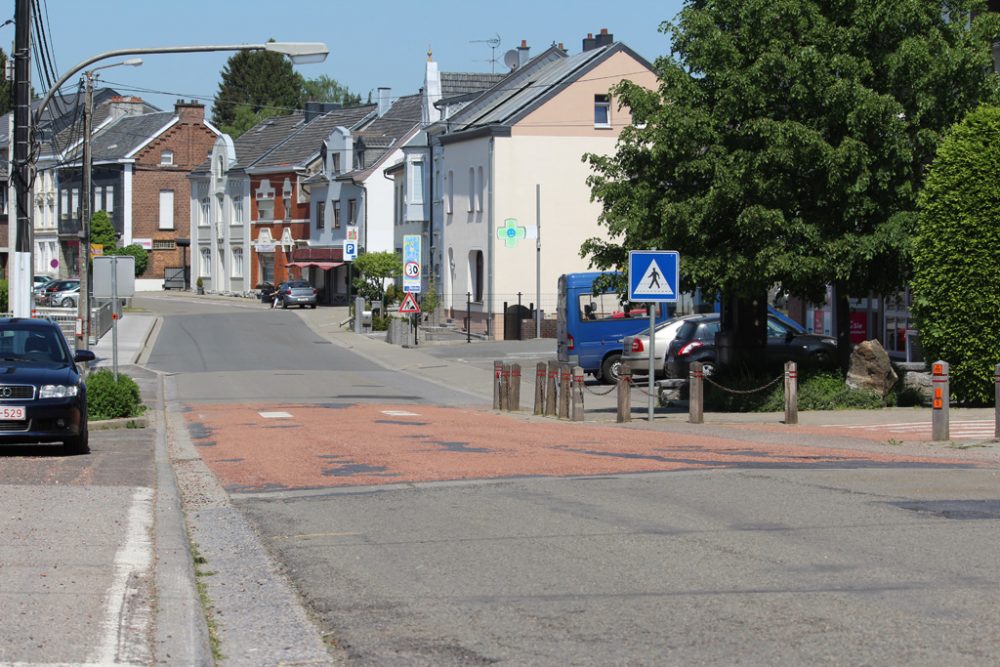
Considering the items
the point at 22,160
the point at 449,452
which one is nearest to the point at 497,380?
the point at 22,160

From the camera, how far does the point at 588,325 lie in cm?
3484

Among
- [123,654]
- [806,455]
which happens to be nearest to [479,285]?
[806,455]

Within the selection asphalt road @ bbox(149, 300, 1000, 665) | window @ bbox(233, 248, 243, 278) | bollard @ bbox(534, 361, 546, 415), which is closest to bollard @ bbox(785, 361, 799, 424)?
asphalt road @ bbox(149, 300, 1000, 665)

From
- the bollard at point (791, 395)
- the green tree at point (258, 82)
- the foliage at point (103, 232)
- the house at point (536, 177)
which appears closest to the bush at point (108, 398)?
the bollard at point (791, 395)

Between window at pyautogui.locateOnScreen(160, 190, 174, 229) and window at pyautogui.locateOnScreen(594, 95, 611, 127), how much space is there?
5066cm

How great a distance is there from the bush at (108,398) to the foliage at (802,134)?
913 centimetres

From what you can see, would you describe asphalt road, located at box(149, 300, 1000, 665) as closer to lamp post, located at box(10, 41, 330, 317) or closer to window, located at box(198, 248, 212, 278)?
lamp post, located at box(10, 41, 330, 317)

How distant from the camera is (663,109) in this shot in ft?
81.9

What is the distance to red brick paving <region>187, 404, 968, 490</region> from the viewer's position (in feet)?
46.0

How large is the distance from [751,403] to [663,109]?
541 centimetres

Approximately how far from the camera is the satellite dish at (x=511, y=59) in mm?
68250

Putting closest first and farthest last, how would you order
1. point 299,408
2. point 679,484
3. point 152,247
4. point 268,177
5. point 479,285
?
point 679,484 < point 299,408 < point 479,285 < point 268,177 < point 152,247

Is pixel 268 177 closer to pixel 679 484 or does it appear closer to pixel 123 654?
pixel 679 484

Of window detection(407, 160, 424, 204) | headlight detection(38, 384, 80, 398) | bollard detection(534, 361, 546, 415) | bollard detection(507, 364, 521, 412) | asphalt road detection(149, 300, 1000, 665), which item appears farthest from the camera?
window detection(407, 160, 424, 204)
